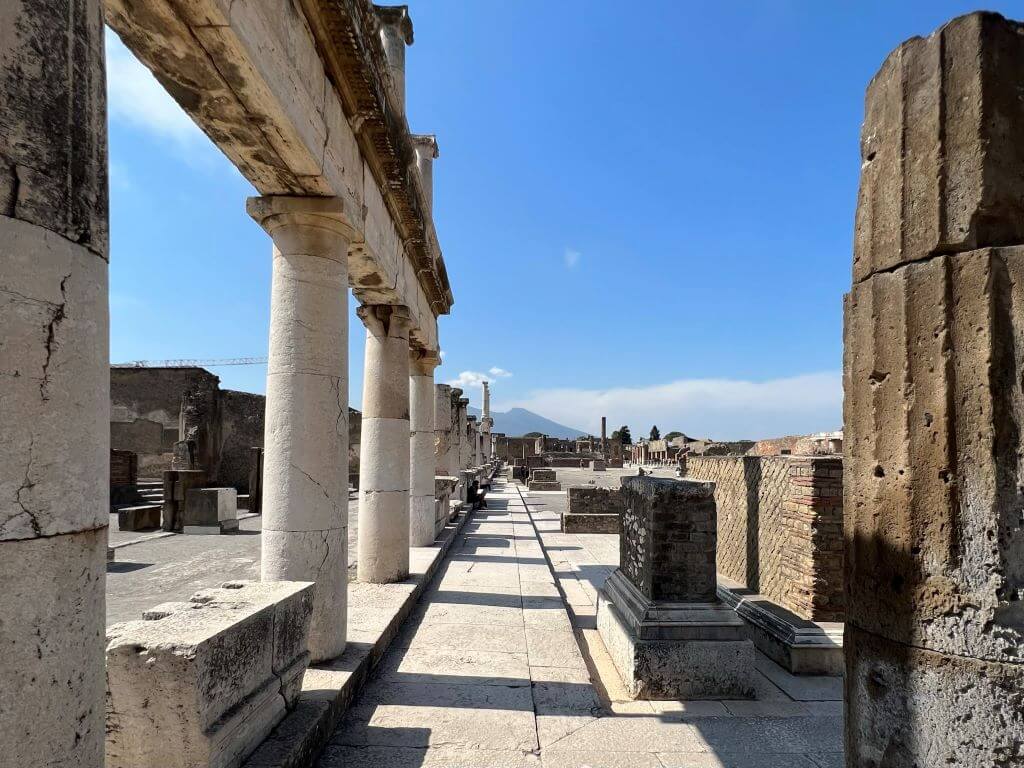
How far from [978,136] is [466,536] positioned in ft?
35.1

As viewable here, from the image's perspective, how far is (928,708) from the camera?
179 cm

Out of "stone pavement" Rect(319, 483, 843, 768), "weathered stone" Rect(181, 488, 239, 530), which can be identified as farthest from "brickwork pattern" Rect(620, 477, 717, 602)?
"weathered stone" Rect(181, 488, 239, 530)

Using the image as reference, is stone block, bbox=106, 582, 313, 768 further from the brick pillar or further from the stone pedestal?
the brick pillar

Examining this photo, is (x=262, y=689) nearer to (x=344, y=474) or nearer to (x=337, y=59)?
(x=344, y=474)

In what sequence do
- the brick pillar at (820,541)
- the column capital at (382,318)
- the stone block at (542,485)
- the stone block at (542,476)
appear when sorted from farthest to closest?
the stone block at (542,476) → the stone block at (542,485) → the column capital at (382,318) → the brick pillar at (820,541)

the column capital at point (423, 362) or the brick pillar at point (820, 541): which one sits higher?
the column capital at point (423, 362)

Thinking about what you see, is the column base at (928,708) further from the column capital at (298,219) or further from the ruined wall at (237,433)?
the ruined wall at (237,433)

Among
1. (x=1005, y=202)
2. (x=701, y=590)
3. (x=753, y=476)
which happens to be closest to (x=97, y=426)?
(x=1005, y=202)

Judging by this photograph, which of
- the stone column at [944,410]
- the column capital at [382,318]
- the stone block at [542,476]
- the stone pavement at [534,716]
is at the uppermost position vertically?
the column capital at [382,318]

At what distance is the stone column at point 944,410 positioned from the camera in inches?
65.5

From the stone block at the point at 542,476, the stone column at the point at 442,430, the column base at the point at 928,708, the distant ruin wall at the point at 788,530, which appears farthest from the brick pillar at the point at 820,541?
the stone block at the point at 542,476

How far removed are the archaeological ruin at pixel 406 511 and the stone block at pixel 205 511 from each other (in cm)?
534

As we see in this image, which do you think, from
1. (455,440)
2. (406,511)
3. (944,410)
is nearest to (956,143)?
Answer: (944,410)

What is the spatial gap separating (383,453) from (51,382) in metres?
5.11
